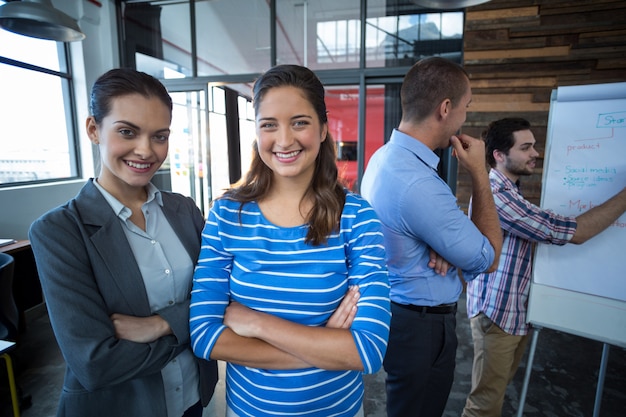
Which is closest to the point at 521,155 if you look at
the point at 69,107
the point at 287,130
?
the point at 287,130

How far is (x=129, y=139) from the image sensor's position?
981 mm

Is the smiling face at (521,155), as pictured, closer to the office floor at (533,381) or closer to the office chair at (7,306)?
the office floor at (533,381)

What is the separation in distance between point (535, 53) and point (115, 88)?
3.81 m

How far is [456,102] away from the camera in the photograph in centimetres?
146

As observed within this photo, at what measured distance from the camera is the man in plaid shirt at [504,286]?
1750mm

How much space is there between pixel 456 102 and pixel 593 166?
0.76m

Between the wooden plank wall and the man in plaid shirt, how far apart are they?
183 centimetres

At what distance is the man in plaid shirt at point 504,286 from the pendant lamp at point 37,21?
2.91m

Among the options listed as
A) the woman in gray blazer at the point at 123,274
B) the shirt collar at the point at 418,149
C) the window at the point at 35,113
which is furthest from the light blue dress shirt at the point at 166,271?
the window at the point at 35,113

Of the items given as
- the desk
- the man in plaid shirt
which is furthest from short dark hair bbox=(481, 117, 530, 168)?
the desk

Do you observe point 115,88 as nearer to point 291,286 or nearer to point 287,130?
point 287,130

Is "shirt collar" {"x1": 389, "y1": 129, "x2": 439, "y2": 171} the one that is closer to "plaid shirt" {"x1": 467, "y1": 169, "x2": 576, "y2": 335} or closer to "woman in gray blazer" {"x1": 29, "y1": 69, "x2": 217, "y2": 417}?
"plaid shirt" {"x1": 467, "y1": 169, "x2": 576, "y2": 335}

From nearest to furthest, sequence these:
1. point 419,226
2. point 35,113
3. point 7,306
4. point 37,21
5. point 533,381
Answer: point 419,226 → point 7,306 → point 37,21 → point 533,381 → point 35,113

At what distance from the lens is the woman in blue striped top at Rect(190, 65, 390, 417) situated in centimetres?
91
